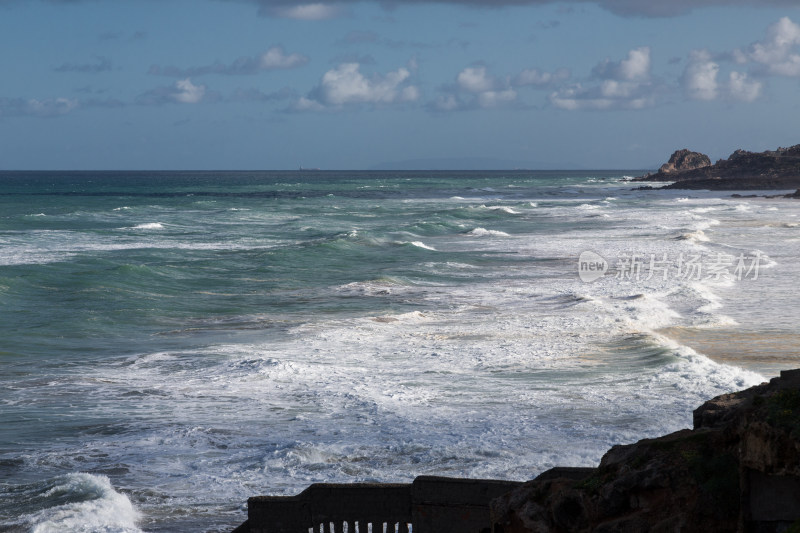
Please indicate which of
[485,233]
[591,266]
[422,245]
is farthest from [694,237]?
[422,245]

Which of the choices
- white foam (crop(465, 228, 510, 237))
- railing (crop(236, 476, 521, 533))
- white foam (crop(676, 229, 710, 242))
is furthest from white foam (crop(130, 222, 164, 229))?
railing (crop(236, 476, 521, 533))

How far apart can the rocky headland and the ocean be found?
73.1 meters

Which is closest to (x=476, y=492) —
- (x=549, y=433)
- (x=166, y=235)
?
(x=549, y=433)

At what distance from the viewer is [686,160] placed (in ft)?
552

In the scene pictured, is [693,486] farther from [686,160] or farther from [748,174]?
[686,160]

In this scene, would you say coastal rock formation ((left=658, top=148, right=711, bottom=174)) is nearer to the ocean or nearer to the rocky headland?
the rocky headland

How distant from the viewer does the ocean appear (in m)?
9.28

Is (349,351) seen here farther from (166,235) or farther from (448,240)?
(166,235)

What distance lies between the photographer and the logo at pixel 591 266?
85.0 feet

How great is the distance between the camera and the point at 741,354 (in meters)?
14.7

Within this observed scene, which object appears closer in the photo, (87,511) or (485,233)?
(87,511)

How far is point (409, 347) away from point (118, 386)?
4.98m

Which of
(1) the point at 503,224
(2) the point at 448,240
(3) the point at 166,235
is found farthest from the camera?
(1) the point at 503,224

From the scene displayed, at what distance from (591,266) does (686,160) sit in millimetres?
149009
